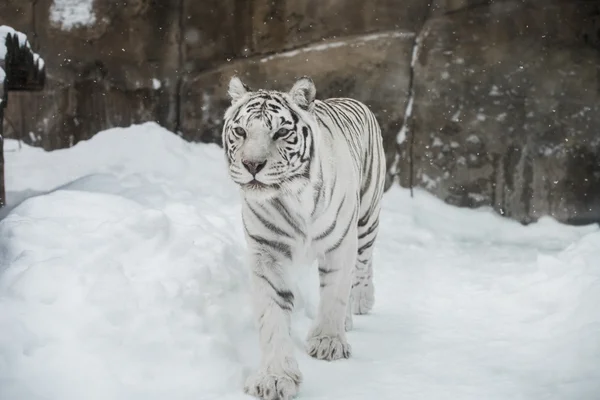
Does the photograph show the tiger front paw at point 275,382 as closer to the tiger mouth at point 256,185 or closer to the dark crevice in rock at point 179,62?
the tiger mouth at point 256,185

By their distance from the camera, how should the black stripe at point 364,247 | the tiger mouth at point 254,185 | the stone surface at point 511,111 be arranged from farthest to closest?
the stone surface at point 511,111, the black stripe at point 364,247, the tiger mouth at point 254,185

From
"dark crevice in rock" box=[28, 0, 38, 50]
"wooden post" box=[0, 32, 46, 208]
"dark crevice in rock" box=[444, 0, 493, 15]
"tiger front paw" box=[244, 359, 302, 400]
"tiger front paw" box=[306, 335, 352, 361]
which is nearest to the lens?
"tiger front paw" box=[244, 359, 302, 400]

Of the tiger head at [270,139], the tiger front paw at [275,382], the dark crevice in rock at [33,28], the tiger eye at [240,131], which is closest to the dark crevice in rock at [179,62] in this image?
the dark crevice in rock at [33,28]

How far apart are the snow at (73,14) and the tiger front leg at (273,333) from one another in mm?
4564

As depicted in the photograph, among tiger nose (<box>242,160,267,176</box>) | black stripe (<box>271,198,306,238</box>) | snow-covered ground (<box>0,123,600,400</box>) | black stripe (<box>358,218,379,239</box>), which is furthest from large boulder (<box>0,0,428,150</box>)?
tiger nose (<box>242,160,267,176</box>)

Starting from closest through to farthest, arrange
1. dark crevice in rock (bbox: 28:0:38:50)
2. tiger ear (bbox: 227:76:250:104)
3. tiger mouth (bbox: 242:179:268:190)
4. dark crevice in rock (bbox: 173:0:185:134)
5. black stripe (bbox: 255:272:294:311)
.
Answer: tiger mouth (bbox: 242:179:268:190) → black stripe (bbox: 255:272:294:311) → tiger ear (bbox: 227:76:250:104) → dark crevice in rock (bbox: 28:0:38:50) → dark crevice in rock (bbox: 173:0:185:134)

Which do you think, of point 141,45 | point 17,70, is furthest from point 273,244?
point 141,45

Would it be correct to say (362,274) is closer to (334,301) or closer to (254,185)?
(334,301)

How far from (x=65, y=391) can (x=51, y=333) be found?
28 cm

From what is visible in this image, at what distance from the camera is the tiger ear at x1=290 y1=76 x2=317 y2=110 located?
3041 mm

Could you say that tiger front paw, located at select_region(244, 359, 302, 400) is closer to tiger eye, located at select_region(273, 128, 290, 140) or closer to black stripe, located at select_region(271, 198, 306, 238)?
black stripe, located at select_region(271, 198, 306, 238)

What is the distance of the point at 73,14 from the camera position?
6.80m

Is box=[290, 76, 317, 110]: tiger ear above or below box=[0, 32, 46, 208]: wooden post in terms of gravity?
above

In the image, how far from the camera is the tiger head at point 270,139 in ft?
9.11
